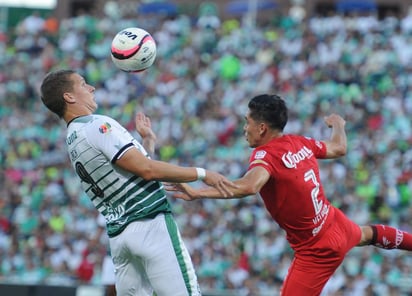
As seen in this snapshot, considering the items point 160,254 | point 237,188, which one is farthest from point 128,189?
point 237,188

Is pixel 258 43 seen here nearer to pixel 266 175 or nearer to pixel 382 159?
pixel 382 159

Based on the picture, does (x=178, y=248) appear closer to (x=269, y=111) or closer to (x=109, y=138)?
(x=109, y=138)

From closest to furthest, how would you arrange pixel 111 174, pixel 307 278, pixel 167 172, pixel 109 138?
1. pixel 167 172
2. pixel 109 138
3. pixel 111 174
4. pixel 307 278

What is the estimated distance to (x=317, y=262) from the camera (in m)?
7.95

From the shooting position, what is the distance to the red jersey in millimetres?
7574

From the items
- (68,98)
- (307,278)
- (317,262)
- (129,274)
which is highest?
(68,98)

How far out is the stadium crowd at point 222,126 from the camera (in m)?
15.7

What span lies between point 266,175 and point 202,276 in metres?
8.67

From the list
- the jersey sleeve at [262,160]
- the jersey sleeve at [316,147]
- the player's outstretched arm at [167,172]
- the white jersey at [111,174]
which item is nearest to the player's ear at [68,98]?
the white jersey at [111,174]

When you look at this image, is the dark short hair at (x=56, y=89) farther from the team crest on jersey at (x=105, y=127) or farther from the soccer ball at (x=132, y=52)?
the soccer ball at (x=132, y=52)

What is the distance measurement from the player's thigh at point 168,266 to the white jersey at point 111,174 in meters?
0.19

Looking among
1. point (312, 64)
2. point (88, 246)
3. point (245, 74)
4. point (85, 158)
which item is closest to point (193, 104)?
point (245, 74)

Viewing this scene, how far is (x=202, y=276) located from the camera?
15773mm

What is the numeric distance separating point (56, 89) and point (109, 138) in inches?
25.9
